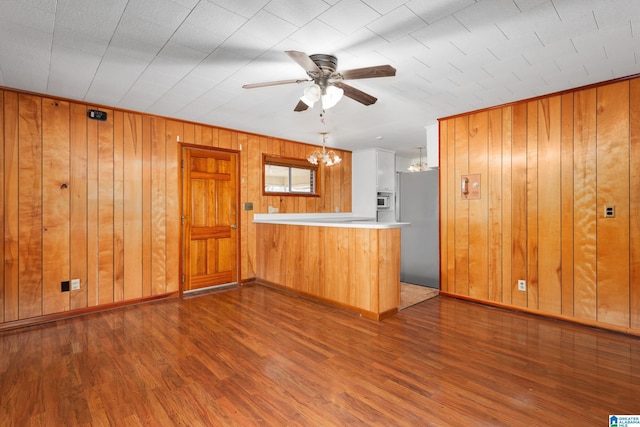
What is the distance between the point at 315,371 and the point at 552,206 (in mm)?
3073

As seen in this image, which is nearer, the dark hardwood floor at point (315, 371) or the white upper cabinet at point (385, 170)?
the dark hardwood floor at point (315, 371)

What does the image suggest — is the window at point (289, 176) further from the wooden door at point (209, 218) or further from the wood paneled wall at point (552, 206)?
the wood paneled wall at point (552, 206)

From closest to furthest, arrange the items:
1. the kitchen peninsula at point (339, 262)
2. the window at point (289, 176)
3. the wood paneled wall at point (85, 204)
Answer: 1. the wood paneled wall at point (85, 204)
2. the kitchen peninsula at point (339, 262)
3. the window at point (289, 176)

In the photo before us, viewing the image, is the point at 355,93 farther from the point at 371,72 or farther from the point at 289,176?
the point at 289,176

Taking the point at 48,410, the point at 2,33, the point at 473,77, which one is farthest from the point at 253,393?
the point at 473,77

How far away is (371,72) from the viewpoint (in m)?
2.27

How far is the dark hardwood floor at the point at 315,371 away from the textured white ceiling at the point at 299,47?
2.44m

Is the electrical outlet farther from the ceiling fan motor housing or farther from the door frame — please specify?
the door frame

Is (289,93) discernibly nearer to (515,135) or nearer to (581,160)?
(515,135)

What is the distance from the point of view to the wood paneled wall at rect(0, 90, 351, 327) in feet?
10.7

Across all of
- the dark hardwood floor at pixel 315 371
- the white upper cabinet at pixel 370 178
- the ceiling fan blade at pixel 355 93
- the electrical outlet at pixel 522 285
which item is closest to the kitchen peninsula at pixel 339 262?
the dark hardwood floor at pixel 315 371

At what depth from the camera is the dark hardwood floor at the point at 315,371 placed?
1853 millimetres

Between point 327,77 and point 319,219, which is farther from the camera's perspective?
point 319,219

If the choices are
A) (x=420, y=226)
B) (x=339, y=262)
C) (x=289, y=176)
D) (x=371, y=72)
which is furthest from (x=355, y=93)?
(x=289, y=176)
